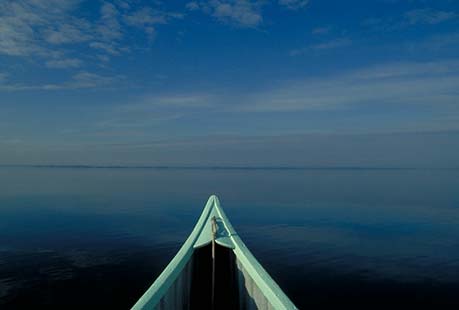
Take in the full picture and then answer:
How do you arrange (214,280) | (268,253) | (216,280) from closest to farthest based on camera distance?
1. (214,280)
2. (216,280)
3. (268,253)

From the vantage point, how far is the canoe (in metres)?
6.73

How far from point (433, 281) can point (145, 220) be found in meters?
22.4

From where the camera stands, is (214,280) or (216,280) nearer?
(214,280)

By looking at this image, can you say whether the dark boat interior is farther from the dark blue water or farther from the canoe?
the dark blue water

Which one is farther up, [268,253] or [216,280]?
[216,280]

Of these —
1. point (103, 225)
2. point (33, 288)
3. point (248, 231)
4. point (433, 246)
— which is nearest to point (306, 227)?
point (248, 231)

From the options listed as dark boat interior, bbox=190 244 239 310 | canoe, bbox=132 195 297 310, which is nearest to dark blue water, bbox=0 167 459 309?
dark boat interior, bbox=190 244 239 310

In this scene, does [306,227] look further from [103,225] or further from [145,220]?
[103,225]

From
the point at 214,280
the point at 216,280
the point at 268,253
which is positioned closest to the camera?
the point at 214,280

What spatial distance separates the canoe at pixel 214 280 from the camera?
6727mm

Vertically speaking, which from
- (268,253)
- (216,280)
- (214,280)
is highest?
(214,280)

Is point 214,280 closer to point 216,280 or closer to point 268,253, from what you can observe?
point 216,280

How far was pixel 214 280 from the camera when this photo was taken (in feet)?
32.0

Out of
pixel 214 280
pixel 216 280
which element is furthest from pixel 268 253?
pixel 214 280
